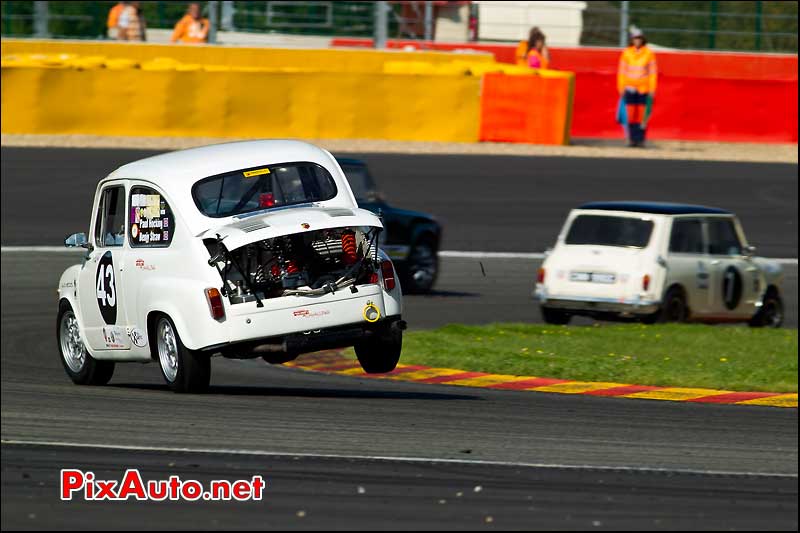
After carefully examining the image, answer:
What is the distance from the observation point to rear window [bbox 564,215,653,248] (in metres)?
17.5

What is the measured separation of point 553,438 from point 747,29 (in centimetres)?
2944

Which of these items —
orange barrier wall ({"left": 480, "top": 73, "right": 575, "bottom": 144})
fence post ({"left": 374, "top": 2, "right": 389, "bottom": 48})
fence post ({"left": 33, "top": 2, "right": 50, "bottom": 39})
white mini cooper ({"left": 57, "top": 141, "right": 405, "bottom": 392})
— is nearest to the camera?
white mini cooper ({"left": 57, "top": 141, "right": 405, "bottom": 392})

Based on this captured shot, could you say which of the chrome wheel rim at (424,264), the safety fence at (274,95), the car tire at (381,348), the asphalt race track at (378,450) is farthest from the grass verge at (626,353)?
the car tire at (381,348)

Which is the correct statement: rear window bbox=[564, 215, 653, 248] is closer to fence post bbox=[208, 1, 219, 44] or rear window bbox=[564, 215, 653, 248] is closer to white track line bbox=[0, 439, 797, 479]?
white track line bbox=[0, 439, 797, 479]

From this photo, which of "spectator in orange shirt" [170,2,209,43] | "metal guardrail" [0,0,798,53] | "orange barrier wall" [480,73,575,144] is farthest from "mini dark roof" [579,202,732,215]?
"metal guardrail" [0,0,798,53]

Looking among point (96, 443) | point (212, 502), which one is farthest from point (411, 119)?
point (212, 502)

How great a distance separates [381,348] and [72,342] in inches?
48.9

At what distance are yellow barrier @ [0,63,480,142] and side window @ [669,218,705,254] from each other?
848 cm

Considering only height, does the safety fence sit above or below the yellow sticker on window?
above

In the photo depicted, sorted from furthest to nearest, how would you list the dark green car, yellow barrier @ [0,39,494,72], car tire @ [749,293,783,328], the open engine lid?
yellow barrier @ [0,39,494,72], car tire @ [749,293,783,328], the dark green car, the open engine lid

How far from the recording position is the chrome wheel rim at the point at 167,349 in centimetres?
434

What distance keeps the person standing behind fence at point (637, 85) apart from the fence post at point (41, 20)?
1254cm

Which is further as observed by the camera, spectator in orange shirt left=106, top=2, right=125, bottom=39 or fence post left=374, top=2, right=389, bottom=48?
fence post left=374, top=2, right=389, bottom=48

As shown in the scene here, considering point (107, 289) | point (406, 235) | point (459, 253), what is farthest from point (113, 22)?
point (107, 289)
